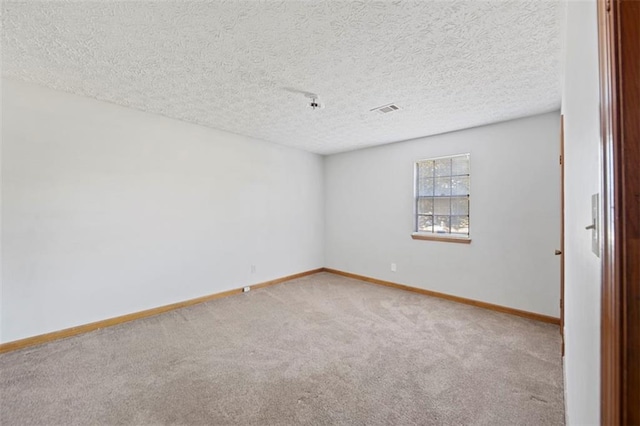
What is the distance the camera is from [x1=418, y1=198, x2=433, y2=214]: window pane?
4277 mm

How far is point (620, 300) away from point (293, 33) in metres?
2.04

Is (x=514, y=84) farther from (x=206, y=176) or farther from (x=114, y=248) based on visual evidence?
(x=114, y=248)

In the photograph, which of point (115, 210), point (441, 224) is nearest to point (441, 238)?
point (441, 224)

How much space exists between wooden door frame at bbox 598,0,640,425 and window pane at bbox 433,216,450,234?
13.2ft

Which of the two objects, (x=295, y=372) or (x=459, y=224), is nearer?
(x=295, y=372)

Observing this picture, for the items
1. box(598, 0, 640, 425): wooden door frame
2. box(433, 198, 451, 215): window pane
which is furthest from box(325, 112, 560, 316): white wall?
box(598, 0, 640, 425): wooden door frame

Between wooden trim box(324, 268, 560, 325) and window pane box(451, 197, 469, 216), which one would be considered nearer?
wooden trim box(324, 268, 560, 325)

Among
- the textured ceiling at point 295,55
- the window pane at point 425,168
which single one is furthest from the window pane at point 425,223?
the textured ceiling at point 295,55

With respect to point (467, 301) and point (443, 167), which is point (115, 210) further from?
point (467, 301)

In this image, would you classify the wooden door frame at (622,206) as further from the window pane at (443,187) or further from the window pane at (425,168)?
the window pane at (425,168)

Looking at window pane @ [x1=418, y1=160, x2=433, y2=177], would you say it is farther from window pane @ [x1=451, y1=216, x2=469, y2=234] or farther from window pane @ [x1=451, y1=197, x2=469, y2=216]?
window pane @ [x1=451, y1=216, x2=469, y2=234]

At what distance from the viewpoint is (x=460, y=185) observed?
3.97m

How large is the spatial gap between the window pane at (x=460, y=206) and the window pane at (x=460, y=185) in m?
0.10

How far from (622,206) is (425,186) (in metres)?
4.20
